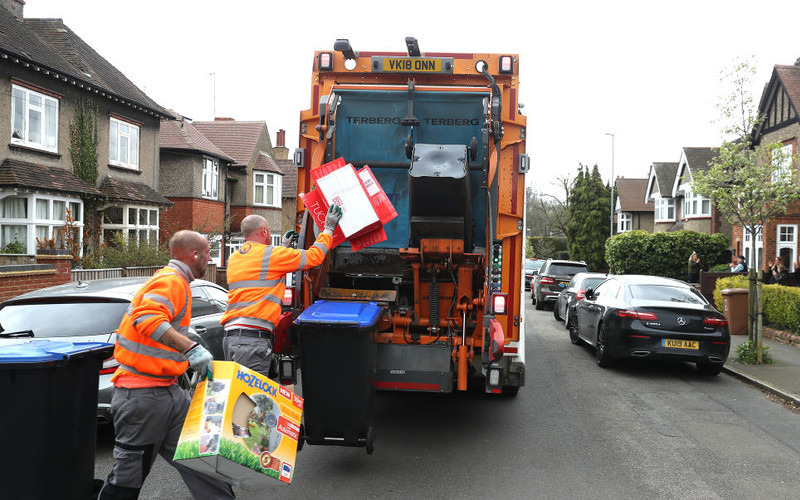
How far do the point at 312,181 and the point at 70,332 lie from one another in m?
2.46

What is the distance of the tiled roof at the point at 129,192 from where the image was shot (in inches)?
832

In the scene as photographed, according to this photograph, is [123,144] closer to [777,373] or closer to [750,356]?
[750,356]

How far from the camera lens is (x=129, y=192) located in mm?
22094

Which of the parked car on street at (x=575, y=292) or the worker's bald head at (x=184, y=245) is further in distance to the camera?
the parked car on street at (x=575, y=292)

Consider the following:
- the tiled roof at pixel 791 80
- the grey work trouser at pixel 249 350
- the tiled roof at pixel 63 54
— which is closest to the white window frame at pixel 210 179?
the tiled roof at pixel 63 54

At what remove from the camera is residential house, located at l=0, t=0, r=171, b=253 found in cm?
1698

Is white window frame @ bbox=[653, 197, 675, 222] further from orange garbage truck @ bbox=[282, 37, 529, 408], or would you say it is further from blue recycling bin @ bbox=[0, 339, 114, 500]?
blue recycling bin @ bbox=[0, 339, 114, 500]

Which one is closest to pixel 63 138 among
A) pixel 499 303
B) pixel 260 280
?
pixel 260 280

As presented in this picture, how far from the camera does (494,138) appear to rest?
6.05 meters

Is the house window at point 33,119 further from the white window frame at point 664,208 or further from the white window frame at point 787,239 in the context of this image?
the white window frame at point 664,208

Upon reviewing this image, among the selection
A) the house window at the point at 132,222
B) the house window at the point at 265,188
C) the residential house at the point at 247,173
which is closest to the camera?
the house window at the point at 132,222

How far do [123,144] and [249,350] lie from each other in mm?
20030

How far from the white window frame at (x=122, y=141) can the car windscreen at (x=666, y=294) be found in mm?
17488

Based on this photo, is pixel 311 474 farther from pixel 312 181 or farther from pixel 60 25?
pixel 60 25
